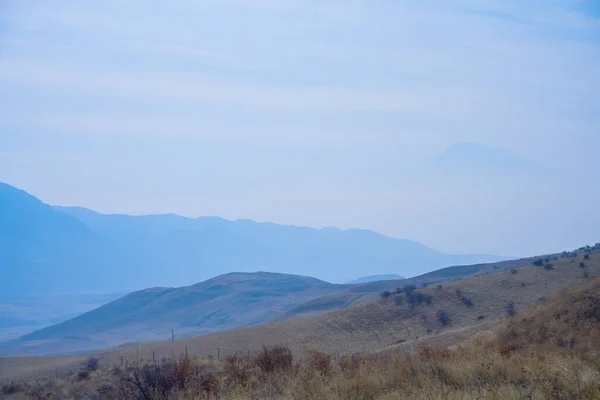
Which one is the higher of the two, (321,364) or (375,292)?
(375,292)

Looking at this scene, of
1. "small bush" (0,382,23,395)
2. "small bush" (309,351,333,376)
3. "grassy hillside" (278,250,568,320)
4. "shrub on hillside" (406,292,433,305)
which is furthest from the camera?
"grassy hillside" (278,250,568,320)

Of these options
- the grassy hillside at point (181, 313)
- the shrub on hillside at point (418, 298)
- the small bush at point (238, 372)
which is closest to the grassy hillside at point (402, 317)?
the shrub on hillside at point (418, 298)

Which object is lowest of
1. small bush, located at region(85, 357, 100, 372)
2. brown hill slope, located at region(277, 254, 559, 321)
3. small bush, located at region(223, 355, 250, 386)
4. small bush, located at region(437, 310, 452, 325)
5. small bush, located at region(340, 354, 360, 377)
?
small bush, located at region(437, 310, 452, 325)

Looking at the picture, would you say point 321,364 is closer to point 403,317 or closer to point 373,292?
point 403,317

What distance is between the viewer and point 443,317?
4909 cm

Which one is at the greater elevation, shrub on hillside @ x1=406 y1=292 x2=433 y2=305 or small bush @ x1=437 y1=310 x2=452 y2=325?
shrub on hillside @ x1=406 y1=292 x2=433 y2=305

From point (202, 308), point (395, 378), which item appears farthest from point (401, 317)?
point (202, 308)

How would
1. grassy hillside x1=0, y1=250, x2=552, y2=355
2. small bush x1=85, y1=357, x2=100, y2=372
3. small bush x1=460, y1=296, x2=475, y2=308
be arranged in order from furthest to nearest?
grassy hillside x1=0, y1=250, x2=552, y2=355 < small bush x1=460, y1=296, x2=475, y2=308 < small bush x1=85, y1=357, x2=100, y2=372

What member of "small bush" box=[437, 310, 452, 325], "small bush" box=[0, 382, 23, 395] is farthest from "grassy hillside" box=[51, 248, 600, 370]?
"small bush" box=[0, 382, 23, 395]

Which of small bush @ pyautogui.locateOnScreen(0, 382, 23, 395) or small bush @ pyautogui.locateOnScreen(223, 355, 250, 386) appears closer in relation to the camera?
small bush @ pyautogui.locateOnScreen(223, 355, 250, 386)

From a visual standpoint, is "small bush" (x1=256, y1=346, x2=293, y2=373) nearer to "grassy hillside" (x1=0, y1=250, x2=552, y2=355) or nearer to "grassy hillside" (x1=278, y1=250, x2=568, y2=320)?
"grassy hillside" (x1=278, y1=250, x2=568, y2=320)

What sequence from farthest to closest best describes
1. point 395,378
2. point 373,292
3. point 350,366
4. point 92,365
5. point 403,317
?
→ point 373,292 → point 403,317 → point 92,365 → point 350,366 → point 395,378

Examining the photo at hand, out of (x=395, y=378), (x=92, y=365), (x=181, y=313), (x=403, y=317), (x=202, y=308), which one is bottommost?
(x=403, y=317)

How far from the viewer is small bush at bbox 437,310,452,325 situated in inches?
1895
